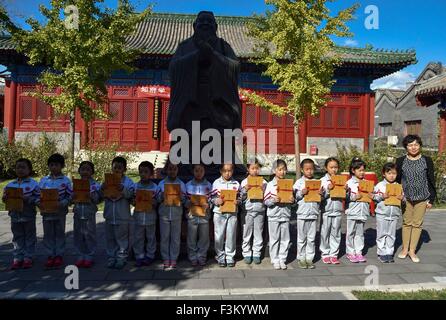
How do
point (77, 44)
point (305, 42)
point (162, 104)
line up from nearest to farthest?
point (77, 44), point (305, 42), point (162, 104)

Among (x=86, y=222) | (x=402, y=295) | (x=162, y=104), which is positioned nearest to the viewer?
(x=402, y=295)

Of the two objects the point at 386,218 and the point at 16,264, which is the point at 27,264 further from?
the point at 386,218

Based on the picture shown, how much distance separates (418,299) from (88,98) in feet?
26.7

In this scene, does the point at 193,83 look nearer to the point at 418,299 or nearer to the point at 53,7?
the point at 418,299

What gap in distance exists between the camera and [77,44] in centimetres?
856

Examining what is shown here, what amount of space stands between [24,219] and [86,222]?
71cm

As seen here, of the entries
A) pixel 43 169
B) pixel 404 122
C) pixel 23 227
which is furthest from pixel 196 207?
pixel 404 122

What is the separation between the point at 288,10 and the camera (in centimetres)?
1027

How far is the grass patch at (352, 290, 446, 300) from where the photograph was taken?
3.51 meters

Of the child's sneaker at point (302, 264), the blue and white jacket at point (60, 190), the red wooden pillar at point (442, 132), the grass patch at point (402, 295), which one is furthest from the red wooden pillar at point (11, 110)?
the red wooden pillar at point (442, 132)

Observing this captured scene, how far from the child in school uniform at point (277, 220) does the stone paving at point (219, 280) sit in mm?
186

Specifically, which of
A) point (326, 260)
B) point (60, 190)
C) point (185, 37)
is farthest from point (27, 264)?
point (185, 37)

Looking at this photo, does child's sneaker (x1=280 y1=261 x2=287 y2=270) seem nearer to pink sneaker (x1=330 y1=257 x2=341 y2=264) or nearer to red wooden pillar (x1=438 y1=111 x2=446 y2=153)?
pink sneaker (x1=330 y1=257 x2=341 y2=264)

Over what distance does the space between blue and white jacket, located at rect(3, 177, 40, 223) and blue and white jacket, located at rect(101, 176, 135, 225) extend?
Result: 0.79m
